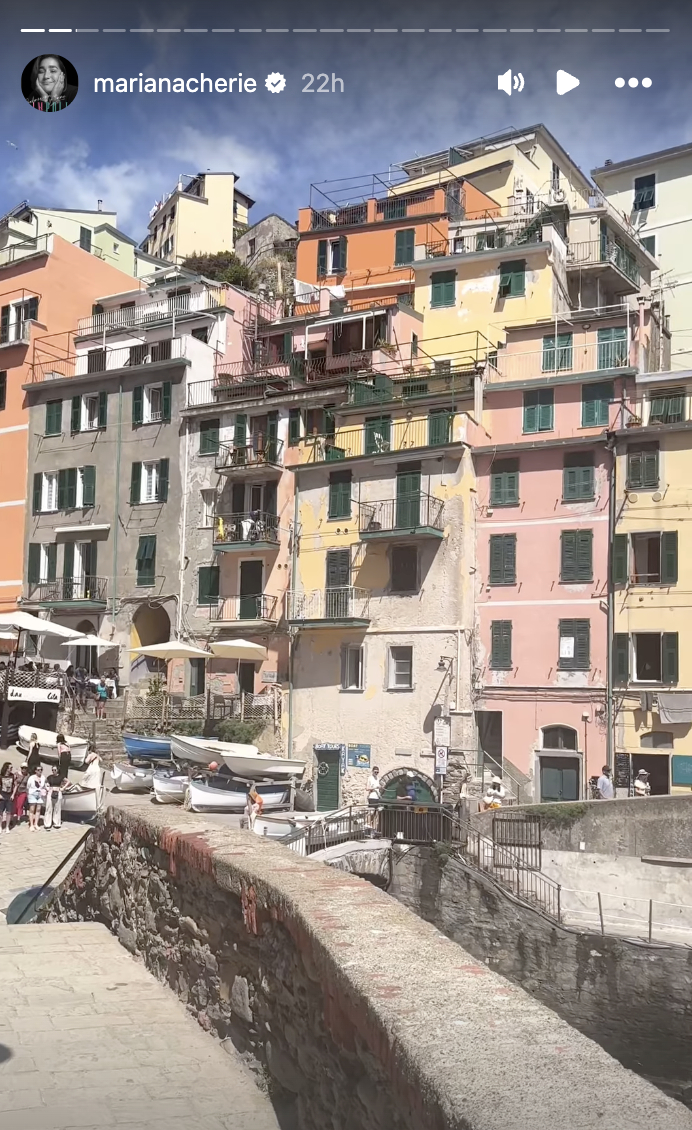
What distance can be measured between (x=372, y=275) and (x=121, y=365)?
462 inches

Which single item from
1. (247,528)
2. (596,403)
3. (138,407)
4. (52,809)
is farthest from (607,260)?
(52,809)

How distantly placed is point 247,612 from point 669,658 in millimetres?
15635

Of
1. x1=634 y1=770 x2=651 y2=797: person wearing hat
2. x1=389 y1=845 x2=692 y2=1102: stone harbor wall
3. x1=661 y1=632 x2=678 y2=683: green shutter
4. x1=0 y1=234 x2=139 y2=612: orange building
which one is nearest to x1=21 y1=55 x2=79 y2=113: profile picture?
x1=389 y1=845 x2=692 y2=1102: stone harbor wall

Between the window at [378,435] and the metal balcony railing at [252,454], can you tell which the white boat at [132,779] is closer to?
the metal balcony railing at [252,454]

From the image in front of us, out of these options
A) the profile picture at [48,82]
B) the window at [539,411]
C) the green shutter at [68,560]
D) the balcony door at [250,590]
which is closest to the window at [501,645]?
the window at [539,411]

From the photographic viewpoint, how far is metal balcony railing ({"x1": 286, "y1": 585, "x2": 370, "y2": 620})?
36844 millimetres

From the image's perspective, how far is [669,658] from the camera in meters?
31.5

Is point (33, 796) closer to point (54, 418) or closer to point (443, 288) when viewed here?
point (443, 288)

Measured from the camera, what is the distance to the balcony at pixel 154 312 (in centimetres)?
4738

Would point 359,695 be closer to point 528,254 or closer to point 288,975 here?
point 528,254

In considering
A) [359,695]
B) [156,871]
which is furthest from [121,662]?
[156,871]

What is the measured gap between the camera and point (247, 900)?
7.26 m

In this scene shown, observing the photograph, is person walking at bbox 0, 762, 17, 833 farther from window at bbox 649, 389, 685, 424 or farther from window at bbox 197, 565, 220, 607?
window at bbox 649, 389, 685, 424

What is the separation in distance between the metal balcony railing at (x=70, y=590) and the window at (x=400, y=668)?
46.6 ft
